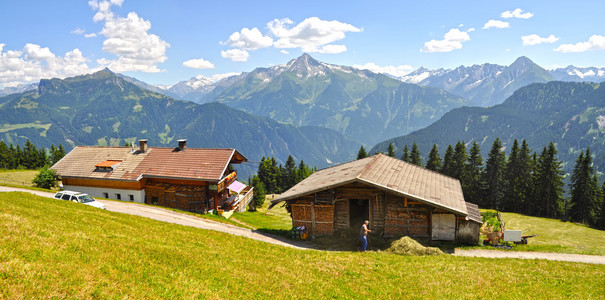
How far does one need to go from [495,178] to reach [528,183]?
6.71 meters

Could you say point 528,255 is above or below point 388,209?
below

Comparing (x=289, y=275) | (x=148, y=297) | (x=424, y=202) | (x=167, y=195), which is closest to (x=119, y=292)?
(x=148, y=297)

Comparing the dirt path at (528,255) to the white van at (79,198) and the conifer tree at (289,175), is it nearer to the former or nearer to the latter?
the white van at (79,198)

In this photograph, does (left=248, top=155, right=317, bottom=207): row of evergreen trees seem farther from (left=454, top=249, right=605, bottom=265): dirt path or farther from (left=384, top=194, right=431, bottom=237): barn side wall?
(left=454, top=249, right=605, bottom=265): dirt path

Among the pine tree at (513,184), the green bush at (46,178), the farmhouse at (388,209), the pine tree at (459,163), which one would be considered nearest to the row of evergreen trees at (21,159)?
the green bush at (46,178)

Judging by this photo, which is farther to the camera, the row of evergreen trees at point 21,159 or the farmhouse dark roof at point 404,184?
the row of evergreen trees at point 21,159

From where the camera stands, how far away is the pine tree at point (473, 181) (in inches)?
2992

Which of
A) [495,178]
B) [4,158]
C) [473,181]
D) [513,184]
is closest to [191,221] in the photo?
[473,181]

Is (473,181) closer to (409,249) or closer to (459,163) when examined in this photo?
(459,163)

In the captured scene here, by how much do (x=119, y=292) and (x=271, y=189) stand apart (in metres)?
93.6

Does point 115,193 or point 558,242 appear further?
point 115,193

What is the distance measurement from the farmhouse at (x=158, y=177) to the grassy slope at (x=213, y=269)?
20593mm

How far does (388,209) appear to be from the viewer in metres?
26.8

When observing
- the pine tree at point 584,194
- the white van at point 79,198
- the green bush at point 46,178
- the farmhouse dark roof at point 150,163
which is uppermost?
the farmhouse dark roof at point 150,163
